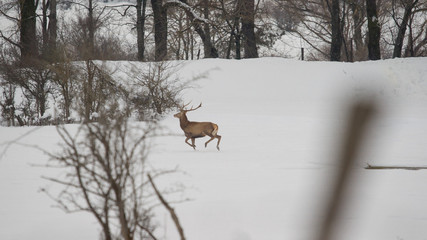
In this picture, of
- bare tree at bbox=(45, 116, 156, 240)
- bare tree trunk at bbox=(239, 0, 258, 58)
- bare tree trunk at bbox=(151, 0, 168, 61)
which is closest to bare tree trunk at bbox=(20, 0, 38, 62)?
bare tree trunk at bbox=(151, 0, 168, 61)

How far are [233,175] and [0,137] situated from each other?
6.18 m

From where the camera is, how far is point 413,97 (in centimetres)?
1592

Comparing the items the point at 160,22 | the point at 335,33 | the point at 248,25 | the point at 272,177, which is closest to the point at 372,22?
the point at 335,33

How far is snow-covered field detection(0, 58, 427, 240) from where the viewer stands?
683 millimetres

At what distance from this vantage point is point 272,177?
585cm

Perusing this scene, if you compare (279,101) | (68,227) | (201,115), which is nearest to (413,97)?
(279,101)

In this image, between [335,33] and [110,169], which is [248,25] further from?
[110,169]

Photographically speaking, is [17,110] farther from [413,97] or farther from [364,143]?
[364,143]

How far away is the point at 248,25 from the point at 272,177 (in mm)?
16189

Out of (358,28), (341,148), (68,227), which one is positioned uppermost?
(358,28)

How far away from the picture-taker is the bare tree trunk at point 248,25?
2016cm

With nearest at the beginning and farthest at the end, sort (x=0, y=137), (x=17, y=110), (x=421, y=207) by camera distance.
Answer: (x=421, y=207), (x=0, y=137), (x=17, y=110)

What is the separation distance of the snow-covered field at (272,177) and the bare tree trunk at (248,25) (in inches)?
262

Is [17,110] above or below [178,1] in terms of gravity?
below
